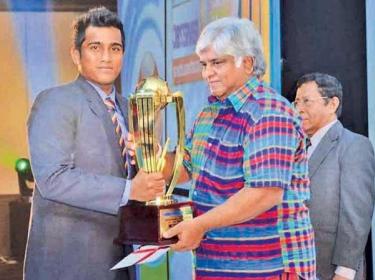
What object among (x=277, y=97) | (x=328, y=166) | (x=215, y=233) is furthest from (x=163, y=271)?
(x=277, y=97)

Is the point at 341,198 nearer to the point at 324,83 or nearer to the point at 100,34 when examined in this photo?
the point at 324,83

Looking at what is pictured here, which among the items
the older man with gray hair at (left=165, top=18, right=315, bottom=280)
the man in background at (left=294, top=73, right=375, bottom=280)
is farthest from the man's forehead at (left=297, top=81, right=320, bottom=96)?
the older man with gray hair at (left=165, top=18, right=315, bottom=280)

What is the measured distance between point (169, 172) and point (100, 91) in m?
0.33

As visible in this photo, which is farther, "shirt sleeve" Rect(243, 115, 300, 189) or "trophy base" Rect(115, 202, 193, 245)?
"trophy base" Rect(115, 202, 193, 245)

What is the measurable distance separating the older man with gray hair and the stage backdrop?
700mm

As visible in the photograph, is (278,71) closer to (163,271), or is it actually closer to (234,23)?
(234,23)

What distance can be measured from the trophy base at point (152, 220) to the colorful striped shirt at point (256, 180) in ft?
0.19

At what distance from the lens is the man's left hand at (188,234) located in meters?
1.70

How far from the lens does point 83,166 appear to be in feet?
6.33

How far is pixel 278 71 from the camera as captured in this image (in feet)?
7.52

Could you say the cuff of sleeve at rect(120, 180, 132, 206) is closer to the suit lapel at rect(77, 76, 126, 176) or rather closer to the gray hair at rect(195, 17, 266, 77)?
the suit lapel at rect(77, 76, 126, 176)

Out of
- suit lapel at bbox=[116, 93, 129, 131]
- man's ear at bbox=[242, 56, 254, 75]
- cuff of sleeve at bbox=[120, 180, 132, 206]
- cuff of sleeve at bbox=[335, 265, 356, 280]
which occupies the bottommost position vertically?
cuff of sleeve at bbox=[335, 265, 356, 280]

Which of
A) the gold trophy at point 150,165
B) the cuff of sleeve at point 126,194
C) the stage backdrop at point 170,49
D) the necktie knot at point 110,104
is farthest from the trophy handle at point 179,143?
the stage backdrop at point 170,49

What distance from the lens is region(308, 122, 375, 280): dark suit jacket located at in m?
2.20
